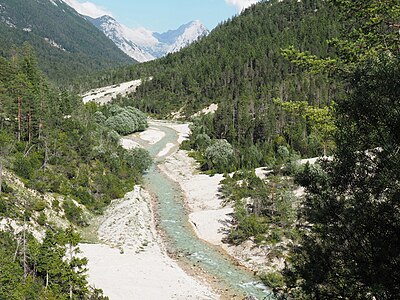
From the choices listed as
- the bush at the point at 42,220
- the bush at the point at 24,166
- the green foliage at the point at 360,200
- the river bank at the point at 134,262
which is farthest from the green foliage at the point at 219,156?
the green foliage at the point at 360,200

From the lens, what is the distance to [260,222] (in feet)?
110

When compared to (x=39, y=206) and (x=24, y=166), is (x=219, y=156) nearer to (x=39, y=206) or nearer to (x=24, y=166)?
(x=24, y=166)

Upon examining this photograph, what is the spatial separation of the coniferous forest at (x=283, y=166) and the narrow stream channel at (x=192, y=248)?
1823mm

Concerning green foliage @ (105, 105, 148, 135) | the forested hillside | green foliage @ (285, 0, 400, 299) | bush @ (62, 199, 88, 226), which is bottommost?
bush @ (62, 199, 88, 226)

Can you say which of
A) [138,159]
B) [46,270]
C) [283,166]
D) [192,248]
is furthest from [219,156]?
[46,270]

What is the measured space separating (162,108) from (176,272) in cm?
10737

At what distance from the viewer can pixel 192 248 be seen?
31.2 metres

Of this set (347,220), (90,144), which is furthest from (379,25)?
(90,144)

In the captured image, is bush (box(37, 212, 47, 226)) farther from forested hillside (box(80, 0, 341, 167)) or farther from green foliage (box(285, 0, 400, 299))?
green foliage (box(285, 0, 400, 299))

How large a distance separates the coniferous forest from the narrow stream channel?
71.8 inches

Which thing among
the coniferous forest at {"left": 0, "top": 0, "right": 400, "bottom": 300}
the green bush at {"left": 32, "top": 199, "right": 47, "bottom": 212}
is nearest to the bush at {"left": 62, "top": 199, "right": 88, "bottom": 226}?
the coniferous forest at {"left": 0, "top": 0, "right": 400, "bottom": 300}

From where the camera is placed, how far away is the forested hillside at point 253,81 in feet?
201

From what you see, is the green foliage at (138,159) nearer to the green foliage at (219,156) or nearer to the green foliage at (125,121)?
the green foliage at (219,156)

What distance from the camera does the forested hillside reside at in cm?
6125
